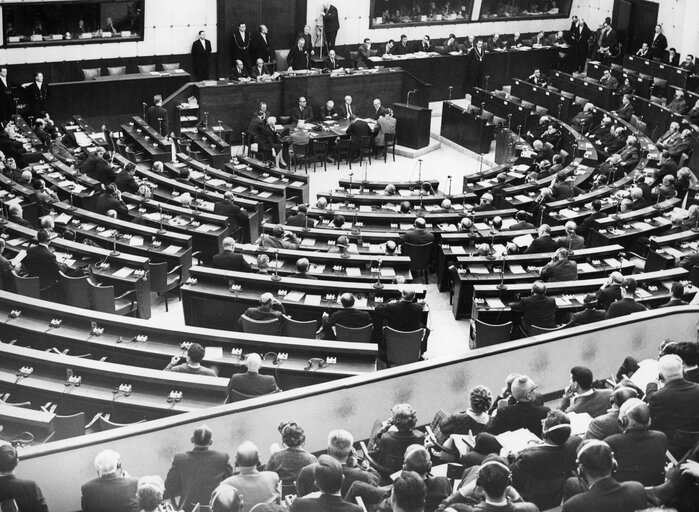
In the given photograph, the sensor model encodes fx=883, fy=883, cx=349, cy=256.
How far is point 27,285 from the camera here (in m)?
11.9

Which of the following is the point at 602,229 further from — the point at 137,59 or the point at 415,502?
the point at 137,59

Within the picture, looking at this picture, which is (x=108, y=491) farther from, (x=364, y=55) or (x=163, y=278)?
(x=364, y=55)

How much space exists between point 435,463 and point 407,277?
18.5ft

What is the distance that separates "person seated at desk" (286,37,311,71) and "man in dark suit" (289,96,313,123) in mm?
2374

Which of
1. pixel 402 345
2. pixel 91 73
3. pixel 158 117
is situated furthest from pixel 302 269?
pixel 91 73

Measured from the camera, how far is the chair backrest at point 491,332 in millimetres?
11414

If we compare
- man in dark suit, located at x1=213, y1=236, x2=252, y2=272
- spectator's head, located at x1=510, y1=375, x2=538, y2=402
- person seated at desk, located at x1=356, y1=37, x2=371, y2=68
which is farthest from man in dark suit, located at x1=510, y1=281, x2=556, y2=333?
person seated at desk, located at x1=356, y1=37, x2=371, y2=68

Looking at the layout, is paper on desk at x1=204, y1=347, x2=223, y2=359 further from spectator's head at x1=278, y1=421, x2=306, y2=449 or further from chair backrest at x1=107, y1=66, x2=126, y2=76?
chair backrest at x1=107, y1=66, x2=126, y2=76

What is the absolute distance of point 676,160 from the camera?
18.7 meters

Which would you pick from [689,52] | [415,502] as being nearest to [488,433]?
[415,502]

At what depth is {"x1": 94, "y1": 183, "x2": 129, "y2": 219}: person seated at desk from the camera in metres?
14.8

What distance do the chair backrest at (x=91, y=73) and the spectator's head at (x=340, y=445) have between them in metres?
17.3

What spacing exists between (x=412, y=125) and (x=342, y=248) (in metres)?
9.54

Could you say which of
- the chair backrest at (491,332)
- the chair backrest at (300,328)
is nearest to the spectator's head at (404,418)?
the chair backrest at (300,328)
